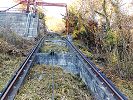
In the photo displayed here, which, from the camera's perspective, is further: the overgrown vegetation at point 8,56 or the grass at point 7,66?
the overgrown vegetation at point 8,56

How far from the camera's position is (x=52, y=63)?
12.1 metres

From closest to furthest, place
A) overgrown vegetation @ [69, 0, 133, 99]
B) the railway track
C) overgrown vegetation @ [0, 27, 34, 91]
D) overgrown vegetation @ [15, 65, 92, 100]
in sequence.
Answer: the railway track, overgrown vegetation @ [15, 65, 92, 100], overgrown vegetation @ [0, 27, 34, 91], overgrown vegetation @ [69, 0, 133, 99]

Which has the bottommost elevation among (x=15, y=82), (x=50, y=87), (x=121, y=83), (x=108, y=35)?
(x=121, y=83)

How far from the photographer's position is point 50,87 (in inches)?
326

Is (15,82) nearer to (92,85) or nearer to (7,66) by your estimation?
(92,85)

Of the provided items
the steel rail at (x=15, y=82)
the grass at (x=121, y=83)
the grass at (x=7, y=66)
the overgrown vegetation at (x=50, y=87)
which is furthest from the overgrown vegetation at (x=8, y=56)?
the grass at (x=121, y=83)

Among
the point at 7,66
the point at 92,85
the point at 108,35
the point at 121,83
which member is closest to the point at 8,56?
the point at 7,66

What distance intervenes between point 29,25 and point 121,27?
12.1 meters

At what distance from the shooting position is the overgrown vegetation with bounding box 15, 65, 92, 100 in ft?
24.9

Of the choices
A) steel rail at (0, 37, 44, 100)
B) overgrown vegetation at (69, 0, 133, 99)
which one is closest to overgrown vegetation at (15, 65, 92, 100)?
steel rail at (0, 37, 44, 100)

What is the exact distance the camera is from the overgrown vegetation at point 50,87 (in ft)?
24.9

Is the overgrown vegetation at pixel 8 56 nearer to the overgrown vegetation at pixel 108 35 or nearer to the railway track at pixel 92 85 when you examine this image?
the railway track at pixel 92 85

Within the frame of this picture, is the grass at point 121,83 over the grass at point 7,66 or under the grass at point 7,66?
under

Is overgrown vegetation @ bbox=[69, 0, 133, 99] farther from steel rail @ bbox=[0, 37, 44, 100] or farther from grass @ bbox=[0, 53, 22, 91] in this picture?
grass @ bbox=[0, 53, 22, 91]
